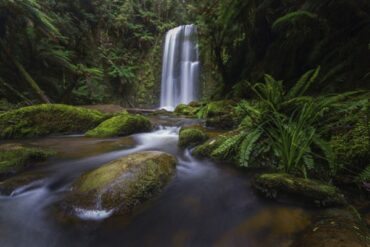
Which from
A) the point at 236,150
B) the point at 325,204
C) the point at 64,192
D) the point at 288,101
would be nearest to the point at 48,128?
the point at 64,192

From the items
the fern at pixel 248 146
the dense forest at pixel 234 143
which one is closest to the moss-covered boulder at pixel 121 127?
the dense forest at pixel 234 143

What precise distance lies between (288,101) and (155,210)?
6.52ft

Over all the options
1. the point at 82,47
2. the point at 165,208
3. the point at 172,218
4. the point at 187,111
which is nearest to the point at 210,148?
the point at 165,208

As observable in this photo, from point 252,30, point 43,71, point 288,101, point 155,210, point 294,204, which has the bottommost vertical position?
point 155,210

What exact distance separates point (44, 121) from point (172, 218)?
15.6 ft

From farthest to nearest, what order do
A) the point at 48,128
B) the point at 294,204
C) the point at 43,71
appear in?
1. the point at 43,71
2. the point at 48,128
3. the point at 294,204

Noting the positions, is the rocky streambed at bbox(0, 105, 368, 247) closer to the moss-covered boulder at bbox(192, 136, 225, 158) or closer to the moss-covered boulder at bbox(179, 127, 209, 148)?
the moss-covered boulder at bbox(192, 136, 225, 158)

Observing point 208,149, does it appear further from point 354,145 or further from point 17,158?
point 17,158

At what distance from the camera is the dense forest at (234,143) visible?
2.22 meters

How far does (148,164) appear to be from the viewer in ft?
9.81

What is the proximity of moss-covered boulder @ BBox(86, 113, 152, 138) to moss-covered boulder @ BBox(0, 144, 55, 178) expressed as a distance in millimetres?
1783

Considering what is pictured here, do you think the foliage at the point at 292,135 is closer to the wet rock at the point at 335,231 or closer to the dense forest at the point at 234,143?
the dense forest at the point at 234,143

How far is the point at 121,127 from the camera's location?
5.90 meters

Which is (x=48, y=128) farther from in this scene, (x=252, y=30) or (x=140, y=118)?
(x=252, y=30)
